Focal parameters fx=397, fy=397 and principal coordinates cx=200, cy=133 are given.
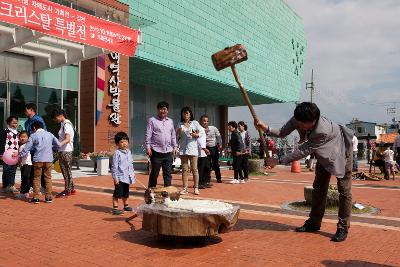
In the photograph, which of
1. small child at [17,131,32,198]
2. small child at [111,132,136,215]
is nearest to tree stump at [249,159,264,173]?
small child at [17,131,32,198]

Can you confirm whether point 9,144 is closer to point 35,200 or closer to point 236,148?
point 35,200

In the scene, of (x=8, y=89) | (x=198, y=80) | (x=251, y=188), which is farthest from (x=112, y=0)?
(x=251, y=188)

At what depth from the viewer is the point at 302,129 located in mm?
4809

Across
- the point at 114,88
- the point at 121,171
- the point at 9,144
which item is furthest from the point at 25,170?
the point at 114,88

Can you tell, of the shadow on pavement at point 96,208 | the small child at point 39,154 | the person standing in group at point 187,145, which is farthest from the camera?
the person standing in group at point 187,145

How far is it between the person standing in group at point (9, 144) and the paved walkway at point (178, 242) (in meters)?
1.38

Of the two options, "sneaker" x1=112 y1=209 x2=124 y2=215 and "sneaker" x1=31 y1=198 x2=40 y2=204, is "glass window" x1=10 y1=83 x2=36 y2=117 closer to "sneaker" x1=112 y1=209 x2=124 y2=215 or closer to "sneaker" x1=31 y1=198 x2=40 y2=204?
"sneaker" x1=31 y1=198 x2=40 y2=204

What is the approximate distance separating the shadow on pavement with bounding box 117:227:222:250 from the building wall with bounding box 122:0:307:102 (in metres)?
19.4

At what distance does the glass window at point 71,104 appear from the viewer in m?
20.1

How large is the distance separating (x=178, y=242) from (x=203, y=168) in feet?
17.4

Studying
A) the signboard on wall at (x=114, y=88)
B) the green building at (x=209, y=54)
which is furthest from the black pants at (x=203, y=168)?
the signboard on wall at (x=114, y=88)

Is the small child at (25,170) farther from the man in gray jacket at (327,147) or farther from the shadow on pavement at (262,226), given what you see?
the man in gray jacket at (327,147)

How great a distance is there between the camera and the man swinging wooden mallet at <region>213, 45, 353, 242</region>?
4.56 meters

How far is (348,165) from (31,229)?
160 inches
